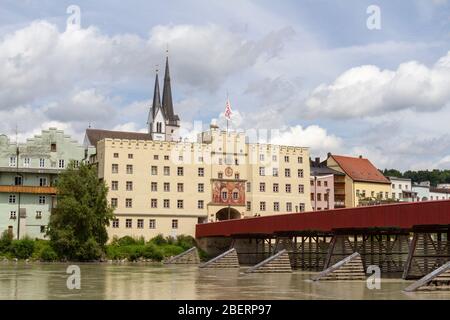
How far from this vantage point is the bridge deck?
3912cm

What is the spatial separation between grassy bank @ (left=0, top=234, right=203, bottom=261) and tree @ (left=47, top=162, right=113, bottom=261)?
7.50 feet

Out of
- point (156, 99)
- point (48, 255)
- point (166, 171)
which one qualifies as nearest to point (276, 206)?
point (166, 171)

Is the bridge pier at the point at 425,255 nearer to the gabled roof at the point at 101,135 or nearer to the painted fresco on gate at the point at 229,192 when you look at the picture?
the painted fresco on gate at the point at 229,192

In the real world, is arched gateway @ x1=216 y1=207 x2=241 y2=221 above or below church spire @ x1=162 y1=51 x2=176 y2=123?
below

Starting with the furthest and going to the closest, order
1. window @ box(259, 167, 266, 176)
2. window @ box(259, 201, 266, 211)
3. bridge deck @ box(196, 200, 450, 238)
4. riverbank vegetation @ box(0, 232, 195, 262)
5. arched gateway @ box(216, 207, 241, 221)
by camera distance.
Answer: window @ box(259, 167, 266, 176), window @ box(259, 201, 266, 211), arched gateway @ box(216, 207, 241, 221), riverbank vegetation @ box(0, 232, 195, 262), bridge deck @ box(196, 200, 450, 238)

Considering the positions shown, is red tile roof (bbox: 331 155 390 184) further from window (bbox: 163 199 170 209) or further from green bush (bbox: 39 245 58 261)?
green bush (bbox: 39 245 58 261)

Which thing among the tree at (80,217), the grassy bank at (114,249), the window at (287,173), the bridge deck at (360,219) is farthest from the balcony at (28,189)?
the bridge deck at (360,219)

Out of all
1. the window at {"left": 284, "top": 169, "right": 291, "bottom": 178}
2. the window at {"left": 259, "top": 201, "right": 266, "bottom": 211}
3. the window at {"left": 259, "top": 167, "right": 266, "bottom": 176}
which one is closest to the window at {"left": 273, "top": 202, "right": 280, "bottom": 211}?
the window at {"left": 259, "top": 201, "right": 266, "bottom": 211}

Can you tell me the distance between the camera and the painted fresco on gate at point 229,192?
316 feet

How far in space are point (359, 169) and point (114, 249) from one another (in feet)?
184

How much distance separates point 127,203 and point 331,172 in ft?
137

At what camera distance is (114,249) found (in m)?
84.2

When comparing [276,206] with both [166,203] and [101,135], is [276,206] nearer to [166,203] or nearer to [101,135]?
[166,203]
